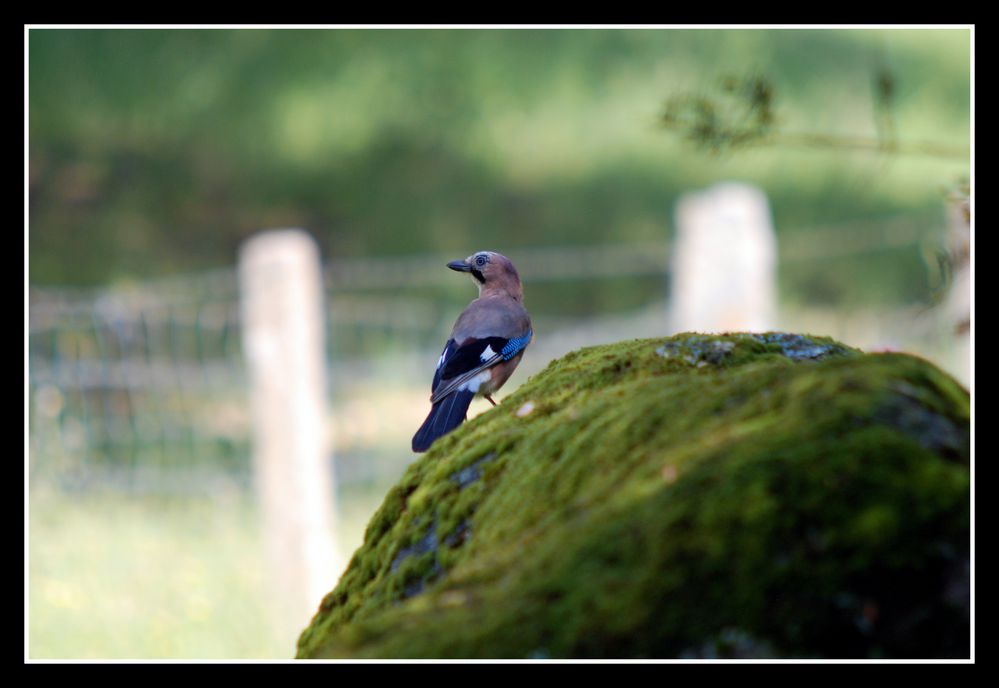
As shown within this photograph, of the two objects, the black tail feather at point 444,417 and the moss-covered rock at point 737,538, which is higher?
the black tail feather at point 444,417

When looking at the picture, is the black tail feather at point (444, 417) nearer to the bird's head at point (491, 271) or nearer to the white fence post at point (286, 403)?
the bird's head at point (491, 271)

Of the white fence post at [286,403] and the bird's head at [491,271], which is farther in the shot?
the white fence post at [286,403]

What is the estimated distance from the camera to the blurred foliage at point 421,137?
16.2m

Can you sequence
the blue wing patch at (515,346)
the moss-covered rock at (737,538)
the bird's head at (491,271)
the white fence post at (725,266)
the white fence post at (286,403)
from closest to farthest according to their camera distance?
1. the moss-covered rock at (737,538)
2. the blue wing patch at (515,346)
3. the bird's head at (491,271)
4. the white fence post at (286,403)
5. the white fence post at (725,266)

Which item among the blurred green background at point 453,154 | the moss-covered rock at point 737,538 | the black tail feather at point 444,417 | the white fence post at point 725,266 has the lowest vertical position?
the moss-covered rock at point 737,538

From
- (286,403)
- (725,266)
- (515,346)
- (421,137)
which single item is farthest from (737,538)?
(421,137)

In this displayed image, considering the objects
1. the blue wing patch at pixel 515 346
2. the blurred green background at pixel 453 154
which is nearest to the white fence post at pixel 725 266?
the blue wing patch at pixel 515 346

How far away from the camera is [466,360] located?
4.85 m

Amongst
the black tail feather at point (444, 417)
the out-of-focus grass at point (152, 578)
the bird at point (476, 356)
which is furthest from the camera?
the out-of-focus grass at point (152, 578)

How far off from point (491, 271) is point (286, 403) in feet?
7.09

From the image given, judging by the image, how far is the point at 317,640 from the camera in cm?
269

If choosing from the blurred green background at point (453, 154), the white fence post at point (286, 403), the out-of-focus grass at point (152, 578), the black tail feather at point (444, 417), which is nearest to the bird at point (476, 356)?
the black tail feather at point (444, 417)

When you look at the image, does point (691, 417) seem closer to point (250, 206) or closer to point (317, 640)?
point (317, 640)

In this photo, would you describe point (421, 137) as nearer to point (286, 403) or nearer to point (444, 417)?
point (286, 403)
